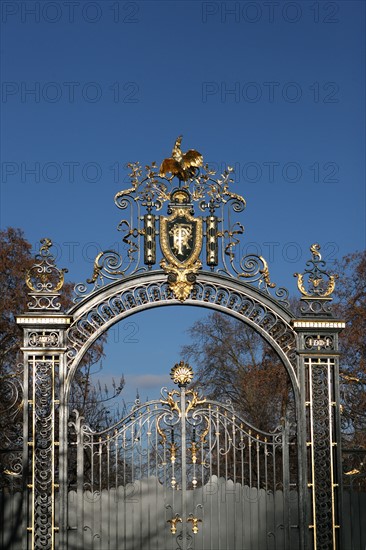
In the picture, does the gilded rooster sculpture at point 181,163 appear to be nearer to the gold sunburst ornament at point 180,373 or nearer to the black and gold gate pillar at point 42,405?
the black and gold gate pillar at point 42,405

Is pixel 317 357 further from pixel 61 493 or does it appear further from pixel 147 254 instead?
pixel 61 493

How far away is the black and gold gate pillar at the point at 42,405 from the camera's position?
12.3 meters

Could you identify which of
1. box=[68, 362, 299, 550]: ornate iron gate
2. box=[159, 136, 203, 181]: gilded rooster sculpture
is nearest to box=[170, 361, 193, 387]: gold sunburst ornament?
box=[68, 362, 299, 550]: ornate iron gate

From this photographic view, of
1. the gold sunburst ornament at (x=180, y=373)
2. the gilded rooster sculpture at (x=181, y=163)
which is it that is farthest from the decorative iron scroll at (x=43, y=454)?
the gilded rooster sculpture at (x=181, y=163)

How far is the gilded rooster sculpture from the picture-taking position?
13062 millimetres

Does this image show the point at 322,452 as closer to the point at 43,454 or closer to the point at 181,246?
the point at 181,246

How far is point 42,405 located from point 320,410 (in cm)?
345

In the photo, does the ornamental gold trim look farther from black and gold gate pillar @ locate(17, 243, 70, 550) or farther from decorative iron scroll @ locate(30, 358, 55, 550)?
decorative iron scroll @ locate(30, 358, 55, 550)

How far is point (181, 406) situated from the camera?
1272 centimetres

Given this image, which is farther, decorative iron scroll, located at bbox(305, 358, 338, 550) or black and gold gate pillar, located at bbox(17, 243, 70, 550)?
decorative iron scroll, located at bbox(305, 358, 338, 550)

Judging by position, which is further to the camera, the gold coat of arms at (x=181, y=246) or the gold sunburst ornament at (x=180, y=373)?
the gold coat of arms at (x=181, y=246)

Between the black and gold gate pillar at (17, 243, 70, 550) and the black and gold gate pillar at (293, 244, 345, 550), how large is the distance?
9.94 ft

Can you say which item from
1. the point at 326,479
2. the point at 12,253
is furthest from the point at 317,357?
the point at 12,253

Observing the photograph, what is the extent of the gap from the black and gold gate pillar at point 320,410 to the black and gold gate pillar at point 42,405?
119 inches
